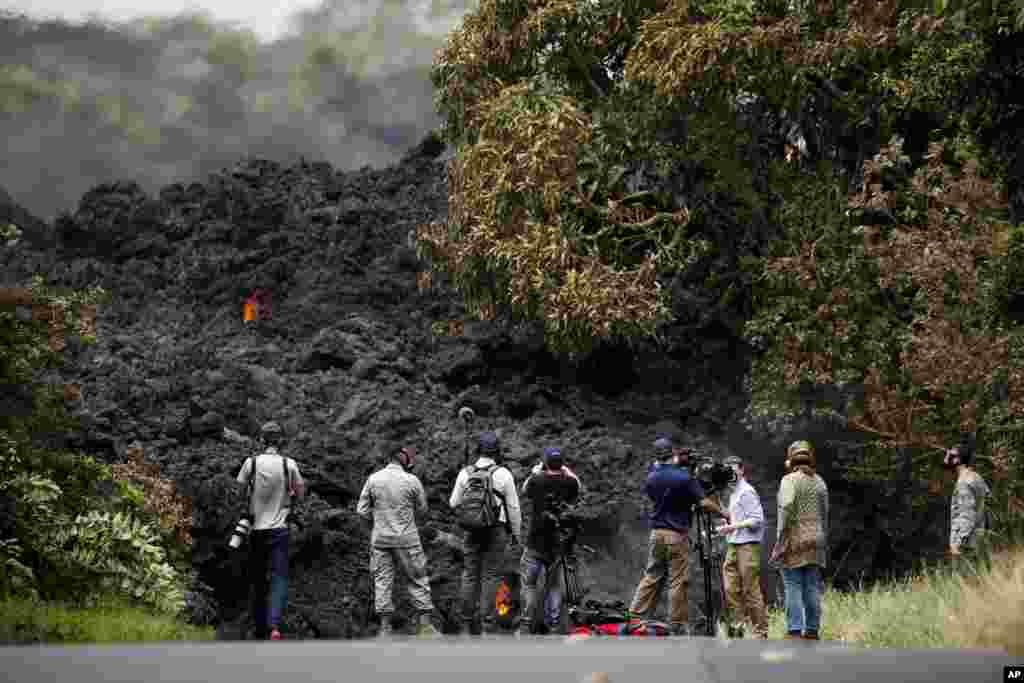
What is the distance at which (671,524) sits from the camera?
14023 mm

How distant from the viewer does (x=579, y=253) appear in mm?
24344

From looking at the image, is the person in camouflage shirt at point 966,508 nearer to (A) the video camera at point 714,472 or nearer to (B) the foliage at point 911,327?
(B) the foliage at point 911,327

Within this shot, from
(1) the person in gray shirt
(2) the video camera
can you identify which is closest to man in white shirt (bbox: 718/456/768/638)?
(2) the video camera

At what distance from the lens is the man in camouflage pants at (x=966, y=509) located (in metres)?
13.8

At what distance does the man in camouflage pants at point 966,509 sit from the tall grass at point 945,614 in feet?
0.86

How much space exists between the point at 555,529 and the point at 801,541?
2.86 metres

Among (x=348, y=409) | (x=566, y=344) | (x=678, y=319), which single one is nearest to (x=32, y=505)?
(x=566, y=344)

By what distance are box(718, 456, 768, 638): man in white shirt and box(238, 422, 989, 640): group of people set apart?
12 millimetres

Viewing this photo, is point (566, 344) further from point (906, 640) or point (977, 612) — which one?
point (977, 612)

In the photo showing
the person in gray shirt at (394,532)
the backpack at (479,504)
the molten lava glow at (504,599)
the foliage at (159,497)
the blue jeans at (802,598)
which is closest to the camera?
the blue jeans at (802,598)

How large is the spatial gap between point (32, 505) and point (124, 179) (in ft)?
116

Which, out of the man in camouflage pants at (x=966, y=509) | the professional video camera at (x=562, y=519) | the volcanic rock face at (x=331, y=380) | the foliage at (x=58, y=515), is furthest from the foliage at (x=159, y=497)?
the man in camouflage pants at (x=966, y=509)

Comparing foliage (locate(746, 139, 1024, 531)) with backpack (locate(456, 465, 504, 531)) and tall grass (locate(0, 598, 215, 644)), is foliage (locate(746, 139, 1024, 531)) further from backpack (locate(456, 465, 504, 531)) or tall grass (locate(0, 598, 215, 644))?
tall grass (locate(0, 598, 215, 644))

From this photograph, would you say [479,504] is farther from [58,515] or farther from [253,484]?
[58,515]
